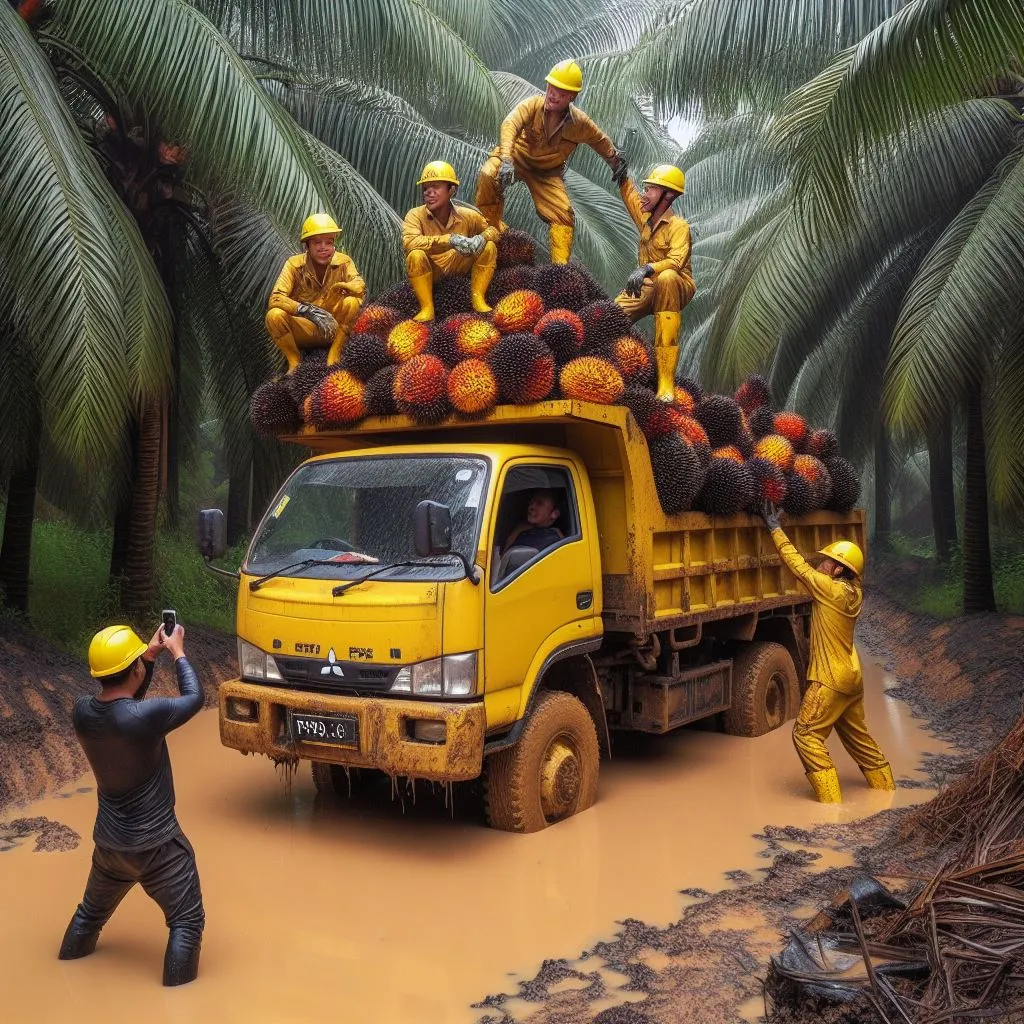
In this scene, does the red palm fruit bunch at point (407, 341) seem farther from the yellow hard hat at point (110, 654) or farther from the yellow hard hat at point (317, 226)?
the yellow hard hat at point (110, 654)

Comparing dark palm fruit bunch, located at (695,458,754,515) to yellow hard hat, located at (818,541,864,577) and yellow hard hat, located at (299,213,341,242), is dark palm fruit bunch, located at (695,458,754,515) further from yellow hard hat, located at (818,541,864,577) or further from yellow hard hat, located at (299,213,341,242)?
yellow hard hat, located at (299,213,341,242)

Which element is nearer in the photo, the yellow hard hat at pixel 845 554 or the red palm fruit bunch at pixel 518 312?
the red palm fruit bunch at pixel 518 312

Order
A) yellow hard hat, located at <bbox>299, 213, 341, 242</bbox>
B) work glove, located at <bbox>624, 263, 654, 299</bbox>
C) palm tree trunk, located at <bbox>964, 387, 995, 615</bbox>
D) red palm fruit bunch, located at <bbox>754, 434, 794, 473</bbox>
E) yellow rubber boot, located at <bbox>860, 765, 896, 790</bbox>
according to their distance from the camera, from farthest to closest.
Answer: palm tree trunk, located at <bbox>964, 387, 995, 615</bbox> → red palm fruit bunch, located at <bbox>754, 434, 794, 473</bbox> → work glove, located at <bbox>624, 263, 654, 299</bbox> → yellow hard hat, located at <bbox>299, 213, 341, 242</bbox> → yellow rubber boot, located at <bbox>860, 765, 896, 790</bbox>

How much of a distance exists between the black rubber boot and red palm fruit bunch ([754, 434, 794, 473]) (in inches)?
215

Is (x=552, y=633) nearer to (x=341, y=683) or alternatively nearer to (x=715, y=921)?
(x=341, y=683)

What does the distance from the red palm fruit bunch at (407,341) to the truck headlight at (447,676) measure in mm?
2036

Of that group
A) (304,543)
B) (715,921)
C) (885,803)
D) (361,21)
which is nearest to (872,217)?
(361,21)

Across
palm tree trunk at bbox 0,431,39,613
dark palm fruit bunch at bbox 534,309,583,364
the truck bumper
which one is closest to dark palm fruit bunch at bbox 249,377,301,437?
dark palm fruit bunch at bbox 534,309,583,364

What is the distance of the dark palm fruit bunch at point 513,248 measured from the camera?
7512mm

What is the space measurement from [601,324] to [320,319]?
6.18 ft

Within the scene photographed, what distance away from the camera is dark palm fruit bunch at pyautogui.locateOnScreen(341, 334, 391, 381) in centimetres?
675

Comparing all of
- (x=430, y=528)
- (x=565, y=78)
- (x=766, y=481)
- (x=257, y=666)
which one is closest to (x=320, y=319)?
(x=565, y=78)

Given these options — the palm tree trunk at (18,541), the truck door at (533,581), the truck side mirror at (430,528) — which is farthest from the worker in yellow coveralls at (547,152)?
the palm tree trunk at (18,541)

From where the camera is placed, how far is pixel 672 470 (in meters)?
6.96
